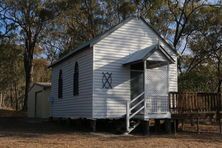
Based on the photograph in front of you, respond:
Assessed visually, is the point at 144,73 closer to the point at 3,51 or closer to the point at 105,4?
the point at 105,4

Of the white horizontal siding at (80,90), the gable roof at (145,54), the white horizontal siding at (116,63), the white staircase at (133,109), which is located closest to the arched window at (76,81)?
the white horizontal siding at (80,90)

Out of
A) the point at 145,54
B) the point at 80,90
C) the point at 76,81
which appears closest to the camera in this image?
the point at 145,54

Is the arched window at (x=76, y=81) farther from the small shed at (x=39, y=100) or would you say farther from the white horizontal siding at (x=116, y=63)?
the small shed at (x=39, y=100)

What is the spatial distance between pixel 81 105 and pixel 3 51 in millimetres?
24106

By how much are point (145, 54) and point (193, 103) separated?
363cm

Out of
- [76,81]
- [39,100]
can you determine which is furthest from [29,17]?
[76,81]

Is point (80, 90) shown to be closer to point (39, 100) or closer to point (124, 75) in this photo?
point (124, 75)

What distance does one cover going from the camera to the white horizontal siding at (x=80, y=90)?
21.2 m

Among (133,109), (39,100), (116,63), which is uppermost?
(116,63)

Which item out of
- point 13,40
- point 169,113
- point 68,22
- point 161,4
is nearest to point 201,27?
point 161,4

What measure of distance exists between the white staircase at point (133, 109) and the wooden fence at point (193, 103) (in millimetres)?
1637

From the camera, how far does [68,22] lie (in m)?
42.2

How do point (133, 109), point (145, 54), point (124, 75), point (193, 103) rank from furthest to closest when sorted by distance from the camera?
point (124, 75)
point (133, 109)
point (193, 103)
point (145, 54)

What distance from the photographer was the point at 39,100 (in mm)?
36156
